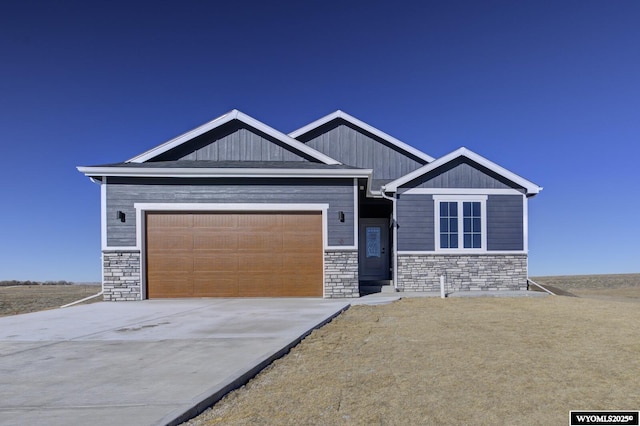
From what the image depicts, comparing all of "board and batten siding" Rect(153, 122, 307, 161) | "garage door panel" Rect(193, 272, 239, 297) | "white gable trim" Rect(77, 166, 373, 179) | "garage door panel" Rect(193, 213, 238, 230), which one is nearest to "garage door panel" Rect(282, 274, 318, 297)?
"garage door panel" Rect(193, 272, 239, 297)

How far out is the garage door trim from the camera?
11.8 m

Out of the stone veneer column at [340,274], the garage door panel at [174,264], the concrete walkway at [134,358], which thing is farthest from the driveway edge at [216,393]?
the garage door panel at [174,264]

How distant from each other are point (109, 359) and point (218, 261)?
22.6ft

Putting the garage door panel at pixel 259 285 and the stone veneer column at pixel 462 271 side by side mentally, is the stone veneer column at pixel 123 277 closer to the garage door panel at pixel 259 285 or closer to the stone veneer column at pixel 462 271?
the garage door panel at pixel 259 285

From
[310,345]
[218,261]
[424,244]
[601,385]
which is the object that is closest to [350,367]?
[310,345]

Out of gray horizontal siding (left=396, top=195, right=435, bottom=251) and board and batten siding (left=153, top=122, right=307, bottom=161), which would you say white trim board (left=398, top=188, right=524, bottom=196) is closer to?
gray horizontal siding (left=396, top=195, right=435, bottom=251)

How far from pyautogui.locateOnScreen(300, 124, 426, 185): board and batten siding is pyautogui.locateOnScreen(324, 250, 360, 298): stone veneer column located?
5.21 meters

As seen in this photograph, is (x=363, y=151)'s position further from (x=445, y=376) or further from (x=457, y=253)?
(x=445, y=376)

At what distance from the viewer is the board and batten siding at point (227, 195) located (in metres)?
11.8

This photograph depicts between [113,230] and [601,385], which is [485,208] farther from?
[113,230]

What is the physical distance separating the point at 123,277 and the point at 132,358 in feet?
24.0

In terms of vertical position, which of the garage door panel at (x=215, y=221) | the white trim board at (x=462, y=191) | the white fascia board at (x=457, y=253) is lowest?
the white fascia board at (x=457, y=253)

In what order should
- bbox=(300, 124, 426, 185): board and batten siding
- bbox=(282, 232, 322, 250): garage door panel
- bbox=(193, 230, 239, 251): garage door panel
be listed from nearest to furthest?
bbox=(193, 230, 239, 251): garage door panel < bbox=(282, 232, 322, 250): garage door panel < bbox=(300, 124, 426, 185): board and batten siding

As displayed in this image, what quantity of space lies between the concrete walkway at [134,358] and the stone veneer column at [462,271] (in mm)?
4363
